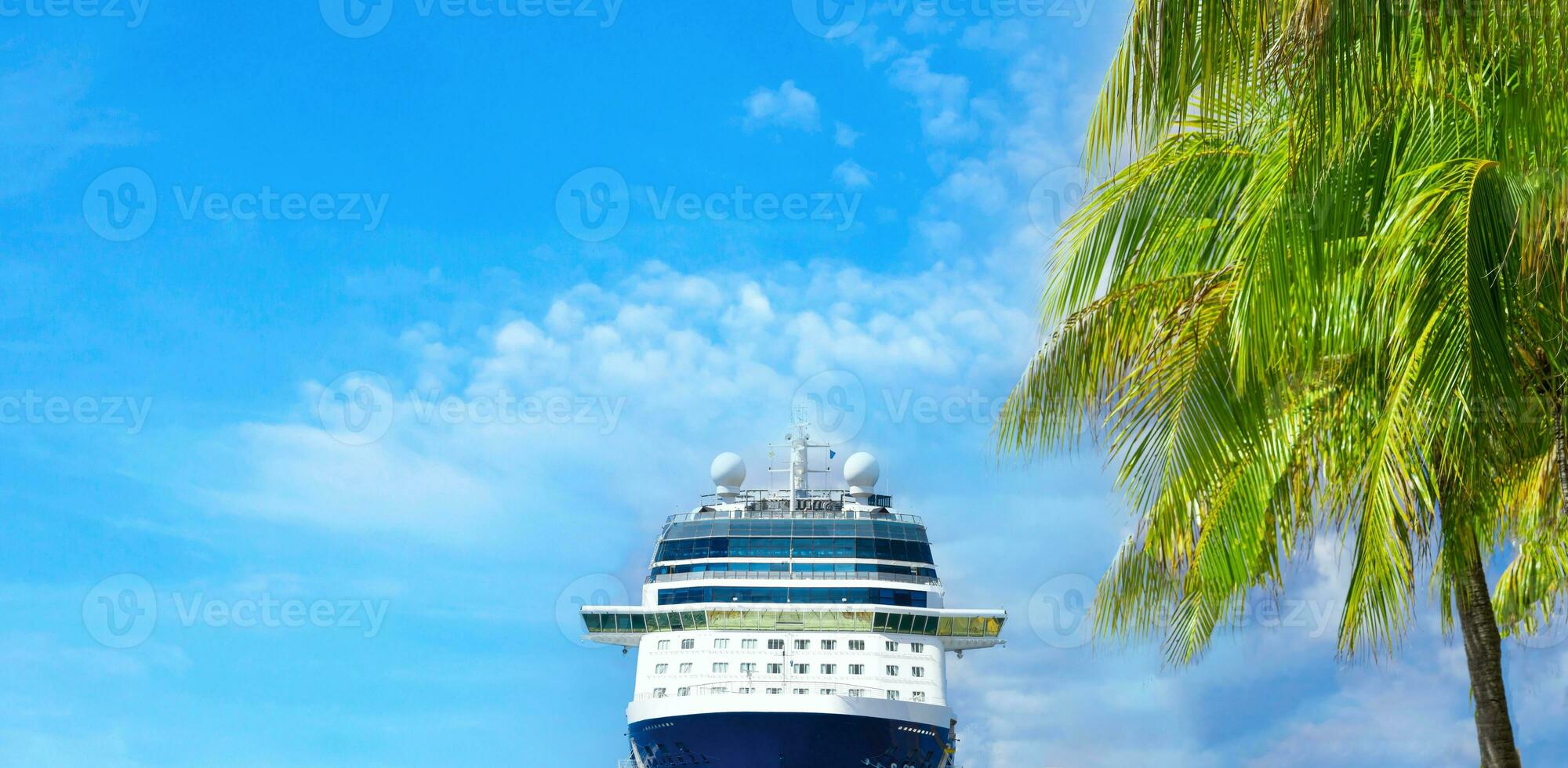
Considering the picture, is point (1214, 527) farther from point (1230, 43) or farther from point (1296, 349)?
point (1230, 43)

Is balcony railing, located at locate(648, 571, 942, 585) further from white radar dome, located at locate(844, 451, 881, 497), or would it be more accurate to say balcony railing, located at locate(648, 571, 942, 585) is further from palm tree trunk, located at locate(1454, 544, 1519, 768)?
palm tree trunk, located at locate(1454, 544, 1519, 768)

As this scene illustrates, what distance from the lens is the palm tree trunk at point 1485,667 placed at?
10.5m

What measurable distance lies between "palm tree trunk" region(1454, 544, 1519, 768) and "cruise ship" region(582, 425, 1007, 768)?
33.3 meters

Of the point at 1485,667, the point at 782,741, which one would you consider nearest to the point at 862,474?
the point at 782,741

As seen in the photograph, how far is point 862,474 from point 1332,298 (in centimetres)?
4812

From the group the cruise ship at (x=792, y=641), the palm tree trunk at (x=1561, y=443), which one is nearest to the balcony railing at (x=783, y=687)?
the cruise ship at (x=792, y=641)

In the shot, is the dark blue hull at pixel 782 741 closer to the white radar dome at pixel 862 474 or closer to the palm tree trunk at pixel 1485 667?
the white radar dome at pixel 862 474

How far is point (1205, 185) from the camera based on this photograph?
10.6 metres

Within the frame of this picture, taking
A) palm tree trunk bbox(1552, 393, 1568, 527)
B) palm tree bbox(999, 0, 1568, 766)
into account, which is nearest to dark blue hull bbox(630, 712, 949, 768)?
palm tree bbox(999, 0, 1568, 766)

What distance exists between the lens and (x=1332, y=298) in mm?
9047

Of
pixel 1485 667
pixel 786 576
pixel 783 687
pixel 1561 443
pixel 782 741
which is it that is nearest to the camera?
pixel 1561 443

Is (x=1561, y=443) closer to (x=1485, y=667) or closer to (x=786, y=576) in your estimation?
(x=1485, y=667)

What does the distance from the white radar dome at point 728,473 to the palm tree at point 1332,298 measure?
44860 millimetres

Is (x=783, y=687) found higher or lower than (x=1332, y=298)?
higher
